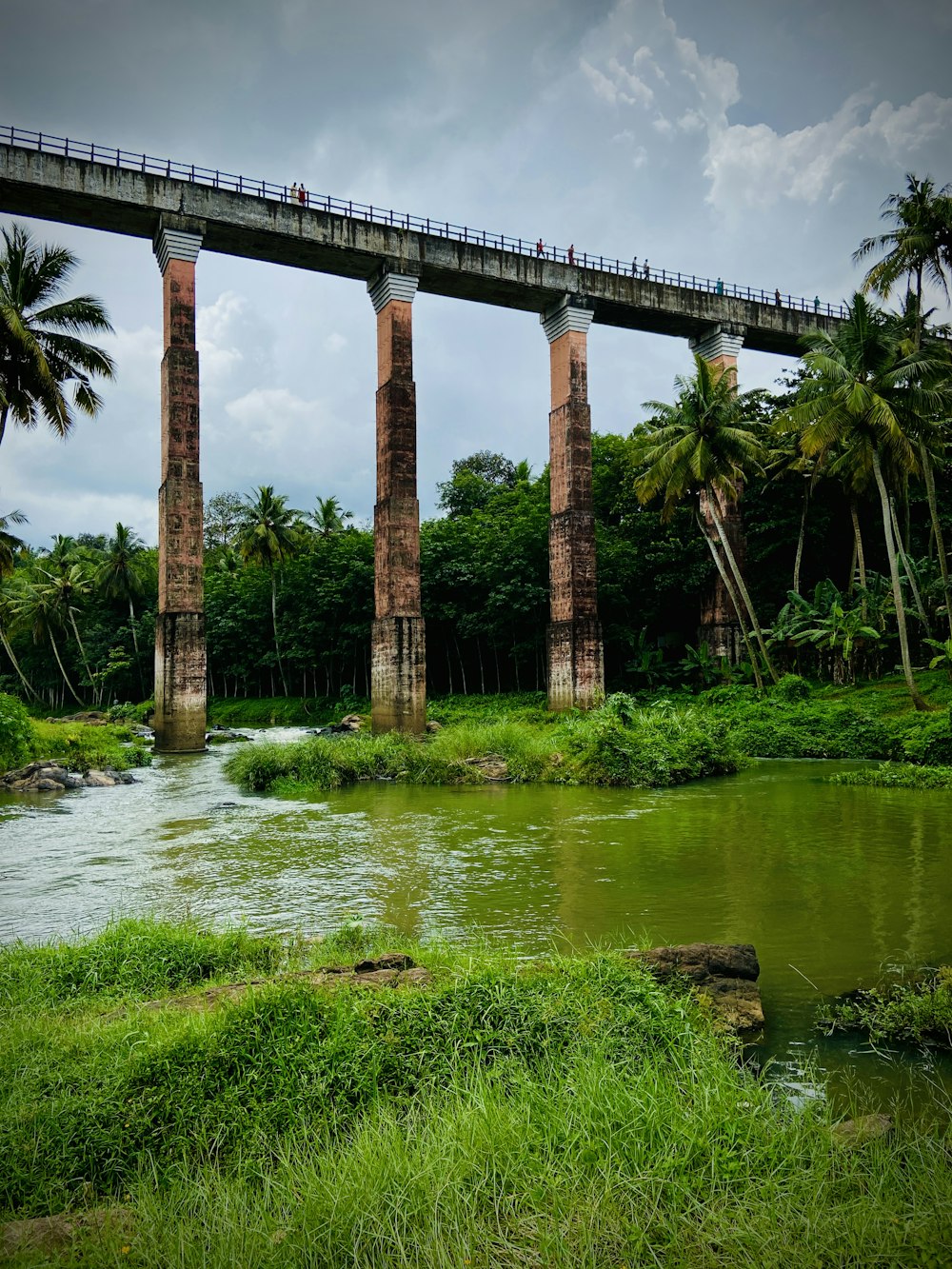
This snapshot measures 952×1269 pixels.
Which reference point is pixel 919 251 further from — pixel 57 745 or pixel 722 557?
pixel 57 745

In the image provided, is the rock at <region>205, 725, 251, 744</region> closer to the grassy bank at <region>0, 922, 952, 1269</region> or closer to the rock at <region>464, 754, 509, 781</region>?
the rock at <region>464, 754, 509, 781</region>

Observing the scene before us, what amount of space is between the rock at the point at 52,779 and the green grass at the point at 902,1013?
16.2 metres

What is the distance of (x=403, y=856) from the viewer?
9734 millimetres

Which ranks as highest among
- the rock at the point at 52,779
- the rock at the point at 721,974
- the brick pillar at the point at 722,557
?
the brick pillar at the point at 722,557

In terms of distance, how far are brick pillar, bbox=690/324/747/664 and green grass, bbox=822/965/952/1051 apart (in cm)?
2438

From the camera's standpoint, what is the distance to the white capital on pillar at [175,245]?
2272 cm

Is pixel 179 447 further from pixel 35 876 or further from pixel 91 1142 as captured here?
pixel 91 1142

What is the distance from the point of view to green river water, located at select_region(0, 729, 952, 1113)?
219 inches

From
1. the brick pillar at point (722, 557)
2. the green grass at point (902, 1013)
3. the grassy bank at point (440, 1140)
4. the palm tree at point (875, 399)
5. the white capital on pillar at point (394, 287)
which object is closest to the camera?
the grassy bank at point (440, 1140)

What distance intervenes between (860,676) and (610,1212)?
24.1 metres

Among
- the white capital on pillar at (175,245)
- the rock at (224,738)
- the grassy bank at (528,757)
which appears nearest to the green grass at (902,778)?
the grassy bank at (528,757)

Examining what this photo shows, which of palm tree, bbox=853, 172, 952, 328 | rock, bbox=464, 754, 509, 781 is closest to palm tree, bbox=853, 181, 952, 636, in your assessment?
palm tree, bbox=853, 172, 952, 328

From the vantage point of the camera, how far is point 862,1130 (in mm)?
2965

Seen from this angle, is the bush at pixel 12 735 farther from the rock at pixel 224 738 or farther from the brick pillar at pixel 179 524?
the rock at pixel 224 738
